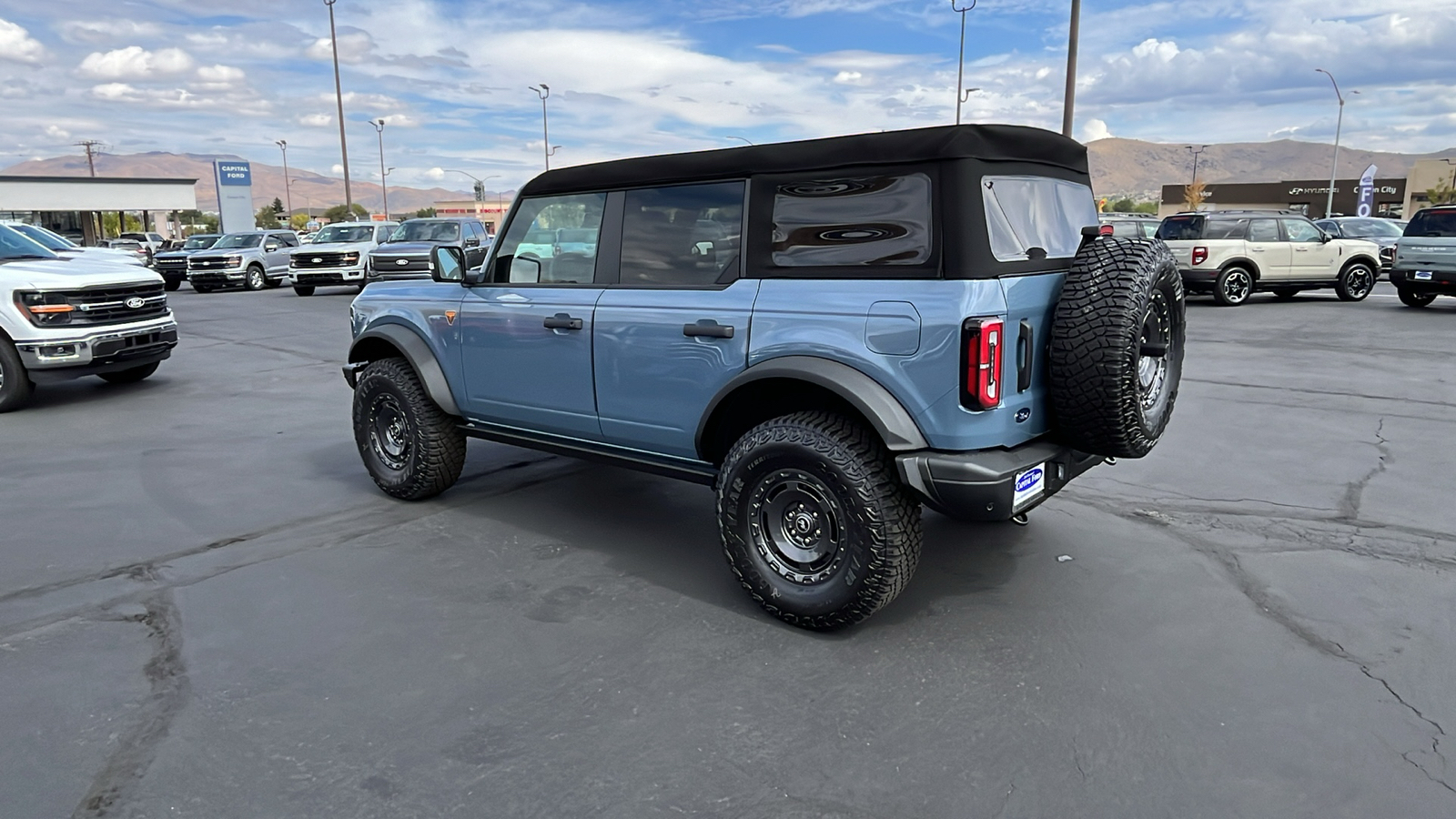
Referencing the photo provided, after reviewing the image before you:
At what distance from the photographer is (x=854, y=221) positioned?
3678mm

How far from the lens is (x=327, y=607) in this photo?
3.98m

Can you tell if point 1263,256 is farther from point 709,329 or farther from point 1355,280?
point 709,329

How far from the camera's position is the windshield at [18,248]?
28.9ft

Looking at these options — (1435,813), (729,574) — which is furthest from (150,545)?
(1435,813)

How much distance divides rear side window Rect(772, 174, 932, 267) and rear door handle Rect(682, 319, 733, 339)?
1.14ft

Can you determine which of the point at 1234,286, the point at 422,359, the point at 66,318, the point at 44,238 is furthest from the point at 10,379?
the point at 1234,286

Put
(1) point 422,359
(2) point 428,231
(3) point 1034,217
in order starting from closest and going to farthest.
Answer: (3) point 1034,217 → (1) point 422,359 → (2) point 428,231

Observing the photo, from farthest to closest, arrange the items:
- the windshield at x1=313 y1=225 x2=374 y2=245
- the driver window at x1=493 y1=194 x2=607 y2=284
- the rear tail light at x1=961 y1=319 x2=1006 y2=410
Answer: the windshield at x1=313 y1=225 x2=374 y2=245 < the driver window at x1=493 y1=194 x2=607 y2=284 < the rear tail light at x1=961 y1=319 x2=1006 y2=410

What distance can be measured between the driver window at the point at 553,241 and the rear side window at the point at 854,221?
1.13 m

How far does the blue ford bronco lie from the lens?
340 cm

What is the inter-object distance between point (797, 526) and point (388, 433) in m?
3.03

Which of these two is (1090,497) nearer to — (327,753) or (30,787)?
Answer: (327,753)

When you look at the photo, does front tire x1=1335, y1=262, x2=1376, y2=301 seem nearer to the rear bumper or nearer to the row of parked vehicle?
the row of parked vehicle

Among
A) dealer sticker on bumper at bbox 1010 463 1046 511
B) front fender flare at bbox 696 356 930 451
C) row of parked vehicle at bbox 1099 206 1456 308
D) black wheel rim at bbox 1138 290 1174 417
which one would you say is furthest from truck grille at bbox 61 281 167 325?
row of parked vehicle at bbox 1099 206 1456 308
